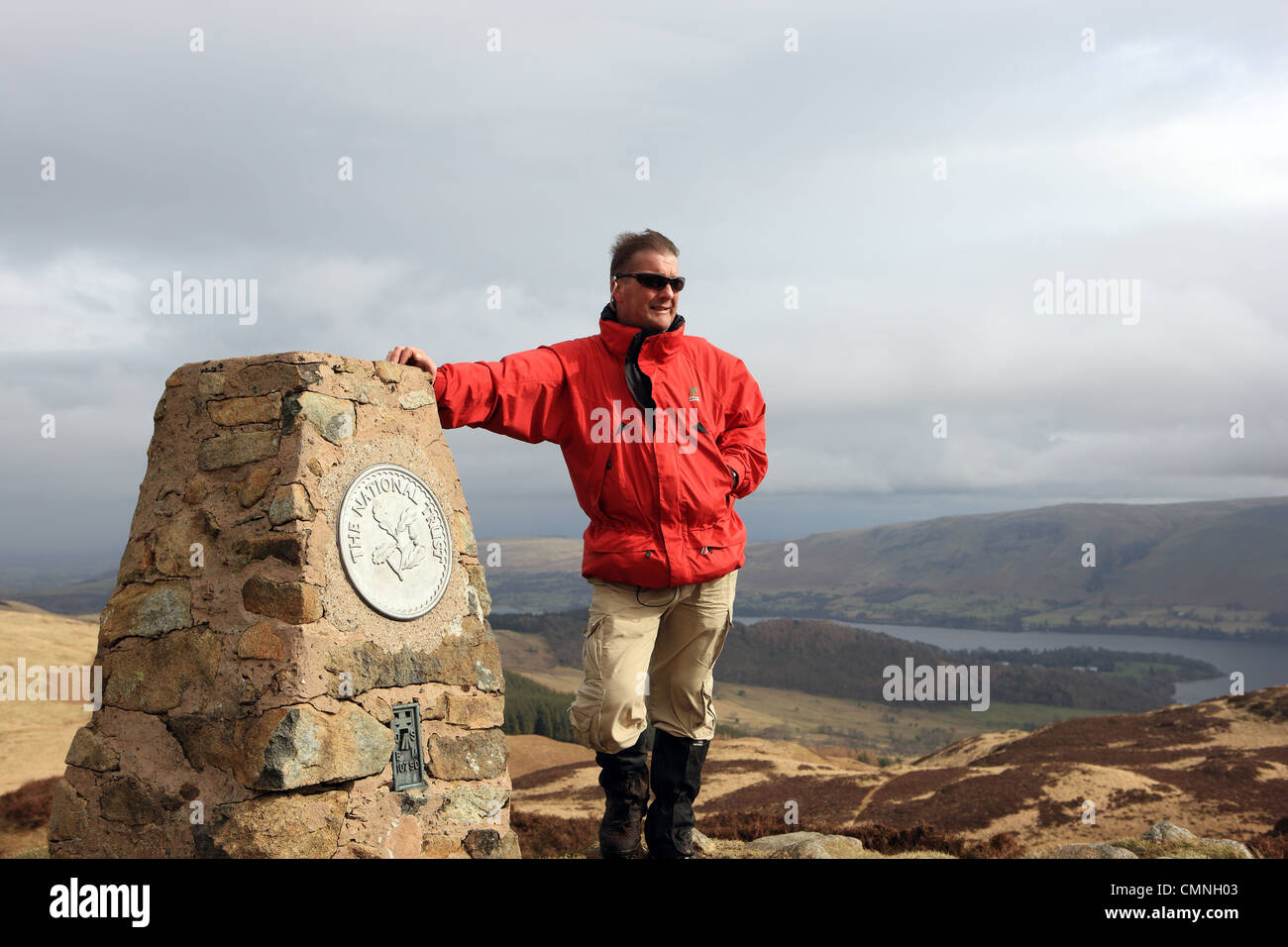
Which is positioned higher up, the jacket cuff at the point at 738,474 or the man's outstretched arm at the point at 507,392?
the man's outstretched arm at the point at 507,392

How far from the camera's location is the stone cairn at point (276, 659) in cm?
464

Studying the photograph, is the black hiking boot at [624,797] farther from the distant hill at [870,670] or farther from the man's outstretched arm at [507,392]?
the distant hill at [870,670]

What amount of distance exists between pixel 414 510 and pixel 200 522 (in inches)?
46.8

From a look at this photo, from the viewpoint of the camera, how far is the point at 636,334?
536cm

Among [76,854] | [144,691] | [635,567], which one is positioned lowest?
[76,854]

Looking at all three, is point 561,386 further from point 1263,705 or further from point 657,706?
point 1263,705

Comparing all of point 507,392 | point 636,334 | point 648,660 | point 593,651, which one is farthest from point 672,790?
point 636,334

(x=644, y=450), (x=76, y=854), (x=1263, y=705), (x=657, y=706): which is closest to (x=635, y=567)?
(x=644, y=450)

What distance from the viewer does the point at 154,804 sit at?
4.85m

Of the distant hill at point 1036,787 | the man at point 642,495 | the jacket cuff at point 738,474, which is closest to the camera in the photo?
the man at point 642,495

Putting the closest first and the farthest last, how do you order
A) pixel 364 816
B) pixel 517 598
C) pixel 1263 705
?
pixel 364 816 → pixel 1263 705 → pixel 517 598

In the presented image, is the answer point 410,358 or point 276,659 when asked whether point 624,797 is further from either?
point 410,358

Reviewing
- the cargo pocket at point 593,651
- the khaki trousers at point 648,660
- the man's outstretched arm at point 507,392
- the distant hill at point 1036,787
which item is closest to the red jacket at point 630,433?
the man's outstretched arm at point 507,392

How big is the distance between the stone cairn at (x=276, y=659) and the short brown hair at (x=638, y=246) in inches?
54.9
